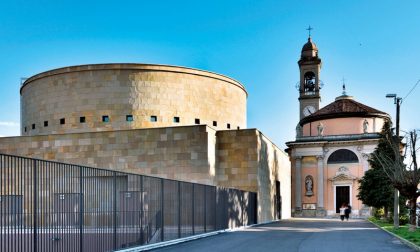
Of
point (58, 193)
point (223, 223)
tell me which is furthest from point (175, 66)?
point (58, 193)

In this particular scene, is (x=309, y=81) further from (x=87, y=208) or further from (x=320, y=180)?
(x=87, y=208)

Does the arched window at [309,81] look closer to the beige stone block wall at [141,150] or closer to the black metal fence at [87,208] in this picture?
the beige stone block wall at [141,150]

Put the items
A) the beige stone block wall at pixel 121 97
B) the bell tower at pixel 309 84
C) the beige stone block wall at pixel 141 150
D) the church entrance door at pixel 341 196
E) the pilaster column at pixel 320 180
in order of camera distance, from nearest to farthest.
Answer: the beige stone block wall at pixel 141 150 < the beige stone block wall at pixel 121 97 < the church entrance door at pixel 341 196 < the pilaster column at pixel 320 180 < the bell tower at pixel 309 84

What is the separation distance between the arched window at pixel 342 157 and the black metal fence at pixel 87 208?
1734 inches

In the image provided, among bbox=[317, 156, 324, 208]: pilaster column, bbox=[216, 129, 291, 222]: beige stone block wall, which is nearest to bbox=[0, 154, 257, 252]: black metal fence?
bbox=[216, 129, 291, 222]: beige stone block wall

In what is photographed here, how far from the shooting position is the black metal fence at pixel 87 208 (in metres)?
13.5

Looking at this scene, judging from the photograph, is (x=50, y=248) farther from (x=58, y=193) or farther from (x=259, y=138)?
(x=259, y=138)

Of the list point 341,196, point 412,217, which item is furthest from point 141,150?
point 341,196

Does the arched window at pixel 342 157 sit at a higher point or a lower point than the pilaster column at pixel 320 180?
higher

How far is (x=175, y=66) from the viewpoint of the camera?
Answer: 2000 inches

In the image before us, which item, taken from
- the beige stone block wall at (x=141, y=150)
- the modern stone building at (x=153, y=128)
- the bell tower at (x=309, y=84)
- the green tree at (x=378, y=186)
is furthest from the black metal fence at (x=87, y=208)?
the bell tower at (x=309, y=84)

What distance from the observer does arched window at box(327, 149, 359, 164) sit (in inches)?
2653

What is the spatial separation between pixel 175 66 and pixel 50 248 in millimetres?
37630

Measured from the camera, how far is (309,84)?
82562 millimetres
